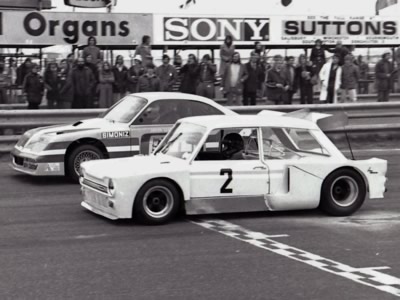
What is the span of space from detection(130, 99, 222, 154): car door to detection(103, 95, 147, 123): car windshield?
0.39 ft

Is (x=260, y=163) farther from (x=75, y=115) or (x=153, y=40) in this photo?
(x=153, y=40)

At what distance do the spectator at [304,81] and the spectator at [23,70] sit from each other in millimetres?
6247

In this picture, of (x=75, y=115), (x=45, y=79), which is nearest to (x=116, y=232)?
(x=75, y=115)

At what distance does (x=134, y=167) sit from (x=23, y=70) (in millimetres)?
10087

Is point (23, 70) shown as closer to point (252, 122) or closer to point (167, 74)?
point (167, 74)

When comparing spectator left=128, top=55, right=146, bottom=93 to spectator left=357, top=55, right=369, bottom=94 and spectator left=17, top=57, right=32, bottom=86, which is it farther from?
spectator left=357, top=55, right=369, bottom=94

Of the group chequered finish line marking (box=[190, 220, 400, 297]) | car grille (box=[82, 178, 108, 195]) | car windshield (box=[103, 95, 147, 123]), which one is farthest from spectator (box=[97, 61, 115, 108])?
chequered finish line marking (box=[190, 220, 400, 297])

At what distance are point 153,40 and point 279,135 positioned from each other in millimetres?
14148

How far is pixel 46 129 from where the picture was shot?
40.8ft

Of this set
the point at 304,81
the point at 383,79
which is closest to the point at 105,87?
the point at 304,81

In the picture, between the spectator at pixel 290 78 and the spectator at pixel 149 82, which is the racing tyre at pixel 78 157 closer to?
the spectator at pixel 149 82

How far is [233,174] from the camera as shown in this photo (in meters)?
9.28

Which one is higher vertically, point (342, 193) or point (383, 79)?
point (383, 79)

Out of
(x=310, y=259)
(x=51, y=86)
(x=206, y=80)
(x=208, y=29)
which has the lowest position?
(x=310, y=259)
